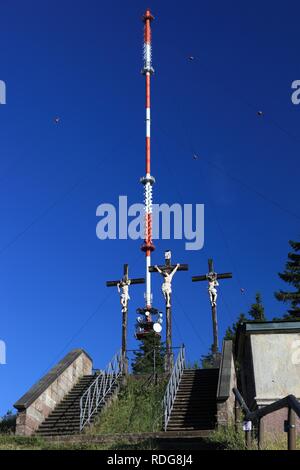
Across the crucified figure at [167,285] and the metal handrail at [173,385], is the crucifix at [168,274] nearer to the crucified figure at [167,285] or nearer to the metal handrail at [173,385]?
the crucified figure at [167,285]

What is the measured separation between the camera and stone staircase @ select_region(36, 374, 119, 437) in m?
17.9

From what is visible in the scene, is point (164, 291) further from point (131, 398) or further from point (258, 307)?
point (258, 307)

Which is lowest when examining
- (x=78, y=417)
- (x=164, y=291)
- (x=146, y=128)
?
(x=78, y=417)

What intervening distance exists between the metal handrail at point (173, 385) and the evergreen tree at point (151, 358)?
3.82ft

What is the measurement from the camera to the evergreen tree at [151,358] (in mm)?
25650

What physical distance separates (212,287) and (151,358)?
9368mm

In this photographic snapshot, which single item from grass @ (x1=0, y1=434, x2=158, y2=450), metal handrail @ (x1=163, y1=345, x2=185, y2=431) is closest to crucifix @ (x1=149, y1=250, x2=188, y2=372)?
metal handrail @ (x1=163, y1=345, x2=185, y2=431)

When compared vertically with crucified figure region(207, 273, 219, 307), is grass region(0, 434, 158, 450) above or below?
below

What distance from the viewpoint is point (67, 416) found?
19.3 meters

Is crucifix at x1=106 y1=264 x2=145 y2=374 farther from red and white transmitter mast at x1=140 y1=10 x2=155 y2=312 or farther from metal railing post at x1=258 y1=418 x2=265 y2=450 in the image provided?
metal railing post at x1=258 y1=418 x2=265 y2=450

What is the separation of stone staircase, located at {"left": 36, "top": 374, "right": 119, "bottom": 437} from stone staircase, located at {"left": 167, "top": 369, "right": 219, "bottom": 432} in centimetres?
258

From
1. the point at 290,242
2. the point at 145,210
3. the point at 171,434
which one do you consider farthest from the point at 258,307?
the point at 171,434

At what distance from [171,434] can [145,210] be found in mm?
18504

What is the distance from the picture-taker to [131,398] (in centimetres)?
2109
